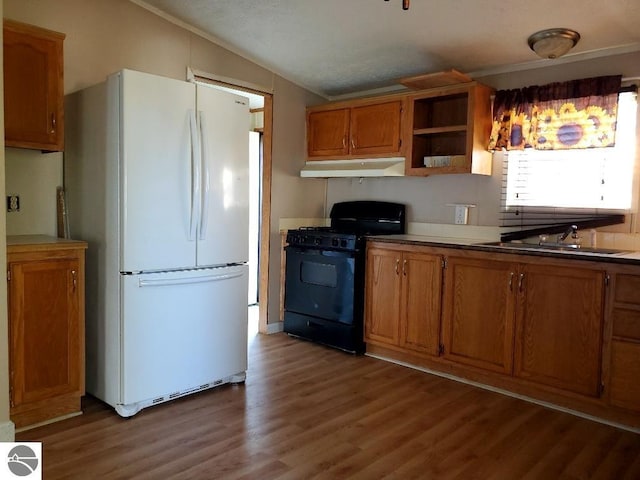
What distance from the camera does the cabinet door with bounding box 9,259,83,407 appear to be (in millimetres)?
2541

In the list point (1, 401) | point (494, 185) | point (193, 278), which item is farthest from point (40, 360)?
point (494, 185)

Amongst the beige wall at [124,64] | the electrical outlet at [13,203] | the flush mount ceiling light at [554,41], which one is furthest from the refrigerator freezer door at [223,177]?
the flush mount ceiling light at [554,41]

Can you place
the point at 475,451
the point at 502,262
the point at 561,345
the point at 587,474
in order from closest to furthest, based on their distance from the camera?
the point at 587,474
the point at 475,451
the point at 561,345
the point at 502,262

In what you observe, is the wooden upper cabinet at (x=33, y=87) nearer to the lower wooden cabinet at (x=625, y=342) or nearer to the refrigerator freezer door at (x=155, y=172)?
the refrigerator freezer door at (x=155, y=172)

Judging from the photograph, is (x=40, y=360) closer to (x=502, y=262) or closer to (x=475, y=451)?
(x=475, y=451)

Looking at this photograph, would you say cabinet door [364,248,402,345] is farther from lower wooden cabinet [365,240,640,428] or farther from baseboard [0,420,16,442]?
baseboard [0,420,16,442]

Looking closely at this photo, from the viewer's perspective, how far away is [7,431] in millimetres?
2418

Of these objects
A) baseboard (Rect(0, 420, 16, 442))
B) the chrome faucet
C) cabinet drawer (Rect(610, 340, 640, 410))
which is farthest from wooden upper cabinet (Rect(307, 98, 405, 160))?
baseboard (Rect(0, 420, 16, 442))

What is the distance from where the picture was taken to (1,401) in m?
2.44

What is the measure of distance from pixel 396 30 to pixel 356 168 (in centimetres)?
120

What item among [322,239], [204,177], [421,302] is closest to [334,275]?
[322,239]

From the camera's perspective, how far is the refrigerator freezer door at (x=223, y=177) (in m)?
2.99

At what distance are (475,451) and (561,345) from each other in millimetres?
882

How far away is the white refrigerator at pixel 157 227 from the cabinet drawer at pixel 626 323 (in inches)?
84.9
